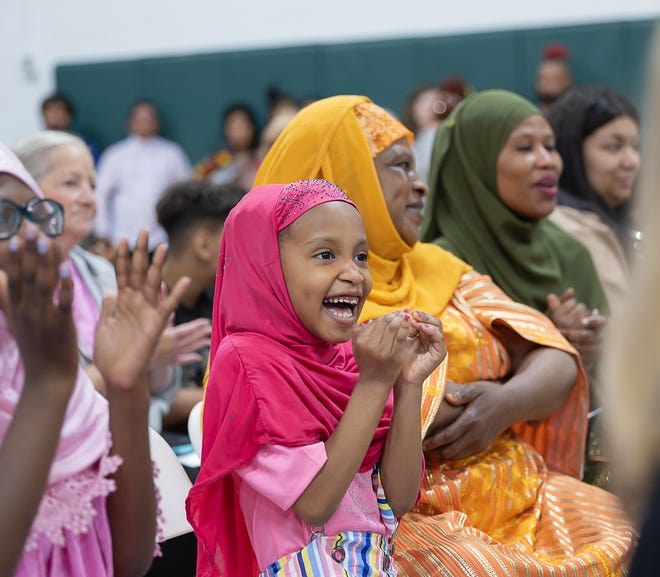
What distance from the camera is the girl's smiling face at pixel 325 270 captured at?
6.37 ft

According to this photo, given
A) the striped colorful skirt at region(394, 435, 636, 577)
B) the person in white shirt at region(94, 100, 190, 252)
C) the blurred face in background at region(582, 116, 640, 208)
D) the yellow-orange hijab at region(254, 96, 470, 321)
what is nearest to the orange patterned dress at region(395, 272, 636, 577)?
the striped colorful skirt at region(394, 435, 636, 577)

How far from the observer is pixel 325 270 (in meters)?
1.94

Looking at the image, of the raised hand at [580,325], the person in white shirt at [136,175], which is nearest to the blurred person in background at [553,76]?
the person in white shirt at [136,175]

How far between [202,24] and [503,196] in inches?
267

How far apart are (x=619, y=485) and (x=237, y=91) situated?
8.52m

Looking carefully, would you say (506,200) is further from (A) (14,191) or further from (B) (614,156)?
(A) (14,191)

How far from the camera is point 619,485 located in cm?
110

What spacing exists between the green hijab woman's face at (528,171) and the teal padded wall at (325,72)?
474 centimetres

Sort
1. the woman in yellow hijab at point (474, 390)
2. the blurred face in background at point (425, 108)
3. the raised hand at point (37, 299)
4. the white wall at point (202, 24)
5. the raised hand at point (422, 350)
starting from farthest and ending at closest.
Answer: the white wall at point (202, 24)
the blurred face in background at point (425, 108)
the woman in yellow hijab at point (474, 390)
the raised hand at point (422, 350)
the raised hand at point (37, 299)

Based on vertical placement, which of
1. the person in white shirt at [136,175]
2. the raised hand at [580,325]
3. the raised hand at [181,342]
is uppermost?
the raised hand at [580,325]

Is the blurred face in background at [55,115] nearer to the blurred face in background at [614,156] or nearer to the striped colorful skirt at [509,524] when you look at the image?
the blurred face in background at [614,156]

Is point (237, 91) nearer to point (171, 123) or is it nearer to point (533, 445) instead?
point (171, 123)

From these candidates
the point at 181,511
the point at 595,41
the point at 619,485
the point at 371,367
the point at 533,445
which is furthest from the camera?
the point at 595,41

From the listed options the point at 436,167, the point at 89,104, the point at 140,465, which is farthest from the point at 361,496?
the point at 89,104
